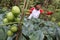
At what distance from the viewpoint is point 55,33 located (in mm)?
1752

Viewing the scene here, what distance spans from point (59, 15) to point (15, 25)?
6463 mm

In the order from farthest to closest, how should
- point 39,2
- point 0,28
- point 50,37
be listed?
point 39,2 → point 50,37 → point 0,28

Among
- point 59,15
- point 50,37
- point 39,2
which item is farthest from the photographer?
point 39,2

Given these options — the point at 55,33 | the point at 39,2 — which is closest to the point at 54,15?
the point at 39,2

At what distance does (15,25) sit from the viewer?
88 cm

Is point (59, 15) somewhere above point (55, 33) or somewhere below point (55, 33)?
below

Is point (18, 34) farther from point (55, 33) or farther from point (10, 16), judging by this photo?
point (55, 33)

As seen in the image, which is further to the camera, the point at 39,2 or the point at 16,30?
the point at 39,2

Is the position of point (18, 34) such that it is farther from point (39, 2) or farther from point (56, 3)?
point (39, 2)

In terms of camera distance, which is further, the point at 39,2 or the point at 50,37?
the point at 39,2

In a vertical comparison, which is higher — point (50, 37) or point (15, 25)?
point (15, 25)

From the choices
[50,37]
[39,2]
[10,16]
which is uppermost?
[10,16]

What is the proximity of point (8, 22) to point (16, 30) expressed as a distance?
5 cm

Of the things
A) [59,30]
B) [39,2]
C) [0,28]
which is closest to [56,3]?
[39,2]
